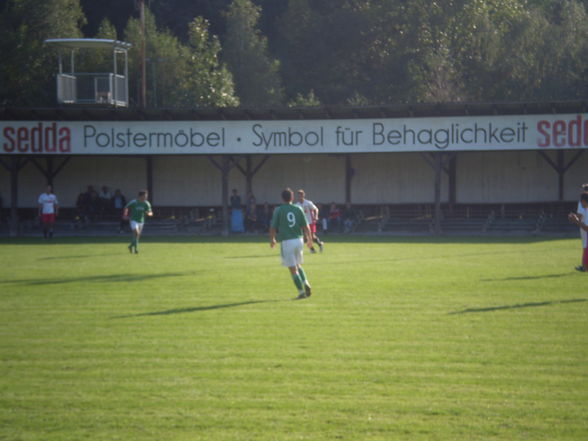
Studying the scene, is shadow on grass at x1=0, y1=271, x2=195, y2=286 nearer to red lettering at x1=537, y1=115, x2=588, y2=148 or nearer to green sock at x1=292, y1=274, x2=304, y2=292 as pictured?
green sock at x1=292, y1=274, x2=304, y2=292

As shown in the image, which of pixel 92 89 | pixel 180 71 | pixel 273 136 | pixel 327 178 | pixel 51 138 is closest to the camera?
pixel 273 136

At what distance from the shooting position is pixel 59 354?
28.6 ft

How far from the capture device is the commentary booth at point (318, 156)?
31.0m

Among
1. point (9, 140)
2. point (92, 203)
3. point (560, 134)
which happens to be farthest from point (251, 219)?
point (560, 134)

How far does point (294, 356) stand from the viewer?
8531 millimetres

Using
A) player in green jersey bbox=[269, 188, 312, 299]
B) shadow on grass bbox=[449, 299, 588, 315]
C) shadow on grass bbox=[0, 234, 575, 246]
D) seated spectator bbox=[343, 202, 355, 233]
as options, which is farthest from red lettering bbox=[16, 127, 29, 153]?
shadow on grass bbox=[449, 299, 588, 315]

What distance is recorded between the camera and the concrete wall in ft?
109

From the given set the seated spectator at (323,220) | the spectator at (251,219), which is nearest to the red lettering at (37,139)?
the spectator at (251,219)

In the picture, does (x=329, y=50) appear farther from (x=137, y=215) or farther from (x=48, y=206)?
(x=137, y=215)

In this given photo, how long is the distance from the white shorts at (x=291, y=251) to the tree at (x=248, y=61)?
152 feet

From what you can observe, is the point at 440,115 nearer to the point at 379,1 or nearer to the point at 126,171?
the point at 126,171

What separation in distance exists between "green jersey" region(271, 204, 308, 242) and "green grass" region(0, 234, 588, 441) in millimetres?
1087

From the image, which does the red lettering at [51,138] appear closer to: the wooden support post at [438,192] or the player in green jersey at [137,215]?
the player in green jersey at [137,215]

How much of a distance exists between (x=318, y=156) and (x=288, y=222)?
21.9 m
